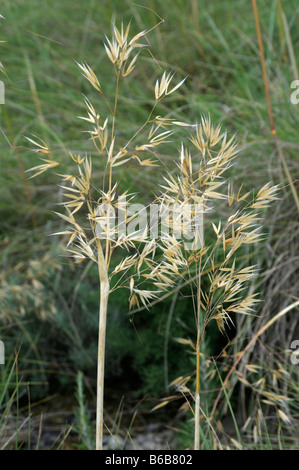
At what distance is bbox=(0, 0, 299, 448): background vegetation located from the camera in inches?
66.7

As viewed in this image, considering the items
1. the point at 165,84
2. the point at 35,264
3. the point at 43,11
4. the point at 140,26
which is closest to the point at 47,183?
the point at 35,264

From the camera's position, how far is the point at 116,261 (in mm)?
1821

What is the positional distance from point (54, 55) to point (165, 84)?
2.30 meters

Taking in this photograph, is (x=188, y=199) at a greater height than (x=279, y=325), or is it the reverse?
(x=188, y=199)

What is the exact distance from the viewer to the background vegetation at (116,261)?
Result: 5.56 ft

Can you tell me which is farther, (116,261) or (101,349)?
(116,261)

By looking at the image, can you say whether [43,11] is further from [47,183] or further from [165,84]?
[165,84]

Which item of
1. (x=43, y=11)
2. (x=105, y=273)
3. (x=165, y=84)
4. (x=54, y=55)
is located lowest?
(x=105, y=273)

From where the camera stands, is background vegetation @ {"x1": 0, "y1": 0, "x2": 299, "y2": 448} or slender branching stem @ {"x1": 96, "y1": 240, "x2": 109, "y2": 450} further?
background vegetation @ {"x1": 0, "y1": 0, "x2": 299, "y2": 448}

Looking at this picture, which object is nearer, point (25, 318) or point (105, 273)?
point (105, 273)

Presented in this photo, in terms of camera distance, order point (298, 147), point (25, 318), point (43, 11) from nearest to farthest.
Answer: point (298, 147) → point (25, 318) → point (43, 11)

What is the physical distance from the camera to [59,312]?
2.01 m

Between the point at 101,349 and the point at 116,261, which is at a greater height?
the point at 116,261

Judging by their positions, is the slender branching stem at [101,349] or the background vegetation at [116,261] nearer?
the slender branching stem at [101,349]
